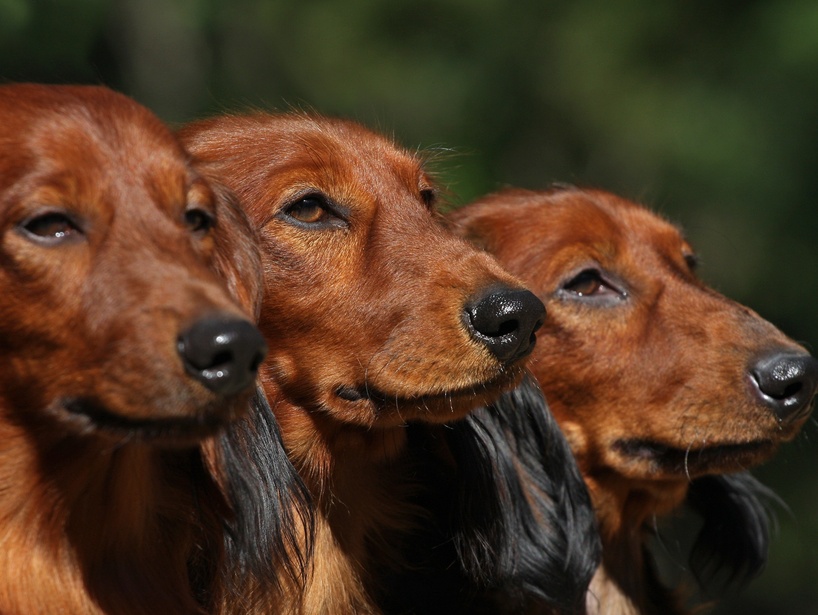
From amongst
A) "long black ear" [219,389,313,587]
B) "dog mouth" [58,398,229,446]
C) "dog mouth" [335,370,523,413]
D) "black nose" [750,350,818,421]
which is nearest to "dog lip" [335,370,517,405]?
"dog mouth" [335,370,523,413]

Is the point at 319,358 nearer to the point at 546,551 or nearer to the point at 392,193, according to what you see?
the point at 392,193

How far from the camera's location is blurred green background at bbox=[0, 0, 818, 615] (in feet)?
27.9

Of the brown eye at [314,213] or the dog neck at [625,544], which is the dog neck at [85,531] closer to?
the brown eye at [314,213]

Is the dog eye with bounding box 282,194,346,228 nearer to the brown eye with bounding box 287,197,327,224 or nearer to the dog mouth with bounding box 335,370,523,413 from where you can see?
the brown eye with bounding box 287,197,327,224

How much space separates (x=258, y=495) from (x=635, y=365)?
1.42 metres

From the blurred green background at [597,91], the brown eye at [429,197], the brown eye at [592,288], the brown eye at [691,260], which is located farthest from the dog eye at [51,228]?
the blurred green background at [597,91]

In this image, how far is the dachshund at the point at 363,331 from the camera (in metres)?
3.17

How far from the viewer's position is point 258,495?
10.4 feet

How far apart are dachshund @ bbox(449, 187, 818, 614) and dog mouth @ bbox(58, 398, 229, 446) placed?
1.73m

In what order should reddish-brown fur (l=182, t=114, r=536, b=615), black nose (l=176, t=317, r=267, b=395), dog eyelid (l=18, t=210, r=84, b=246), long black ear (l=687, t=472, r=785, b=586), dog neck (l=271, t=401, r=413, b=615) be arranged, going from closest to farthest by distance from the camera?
black nose (l=176, t=317, r=267, b=395) → dog eyelid (l=18, t=210, r=84, b=246) → reddish-brown fur (l=182, t=114, r=536, b=615) → dog neck (l=271, t=401, r=413, b=615) → long black ear (l=687, t=472, r=785, b=586)

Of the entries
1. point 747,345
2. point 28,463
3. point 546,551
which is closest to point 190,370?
point 28,463

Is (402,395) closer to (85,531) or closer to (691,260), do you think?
(85,531)

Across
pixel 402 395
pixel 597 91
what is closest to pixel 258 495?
pixel 402 395

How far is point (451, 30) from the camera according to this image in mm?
9227
